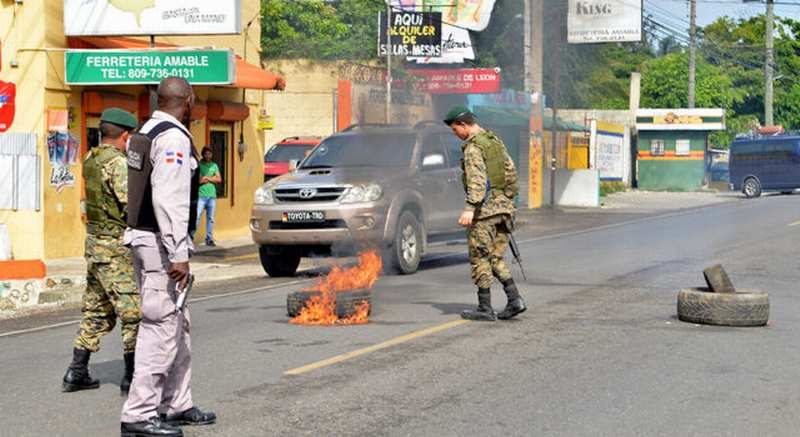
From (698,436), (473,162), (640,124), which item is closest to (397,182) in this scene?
(473,162)

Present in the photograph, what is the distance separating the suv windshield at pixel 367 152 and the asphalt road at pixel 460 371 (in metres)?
2.58

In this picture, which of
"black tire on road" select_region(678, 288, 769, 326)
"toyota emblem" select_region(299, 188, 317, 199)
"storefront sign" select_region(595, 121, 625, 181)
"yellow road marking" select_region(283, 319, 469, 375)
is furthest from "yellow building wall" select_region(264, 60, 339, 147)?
"black tire on road" select_region(678, 288, 769, 326)

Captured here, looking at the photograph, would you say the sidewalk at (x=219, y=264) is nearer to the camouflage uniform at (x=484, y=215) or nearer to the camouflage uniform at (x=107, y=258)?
the camouflage uniform at (x=107, y=258)

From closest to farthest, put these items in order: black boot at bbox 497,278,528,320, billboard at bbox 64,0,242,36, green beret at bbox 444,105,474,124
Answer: green beret at bbox 444,105,474,124 → black boot at bbox 497,278,528,320 → billboard at bbox 64,0,242,36

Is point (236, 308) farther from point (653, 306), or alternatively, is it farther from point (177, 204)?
point (177, 204)

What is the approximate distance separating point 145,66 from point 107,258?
11.1 meters

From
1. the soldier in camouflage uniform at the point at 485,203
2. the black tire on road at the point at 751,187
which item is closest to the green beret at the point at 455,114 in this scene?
the soldier in camouflage uniform at the point at 485,203

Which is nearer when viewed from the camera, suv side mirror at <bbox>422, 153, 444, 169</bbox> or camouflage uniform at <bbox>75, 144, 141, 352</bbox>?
camouflage uniform at <bbox>75, 144, 141, 352</bbox>

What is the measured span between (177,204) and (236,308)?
6.35 m

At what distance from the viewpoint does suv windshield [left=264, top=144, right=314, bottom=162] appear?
2888 cm

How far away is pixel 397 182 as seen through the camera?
15219 millimetres

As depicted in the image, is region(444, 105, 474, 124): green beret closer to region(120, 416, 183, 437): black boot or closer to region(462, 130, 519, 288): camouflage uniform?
region(462, 130, 519, 288): camouflage uniform

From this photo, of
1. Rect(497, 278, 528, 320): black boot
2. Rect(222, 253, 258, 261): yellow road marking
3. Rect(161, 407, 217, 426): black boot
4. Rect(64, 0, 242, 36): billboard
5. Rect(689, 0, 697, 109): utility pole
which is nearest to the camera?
Rect(161, 407, 217, 426): black boot

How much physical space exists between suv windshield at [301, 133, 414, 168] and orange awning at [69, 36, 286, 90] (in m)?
3.33
